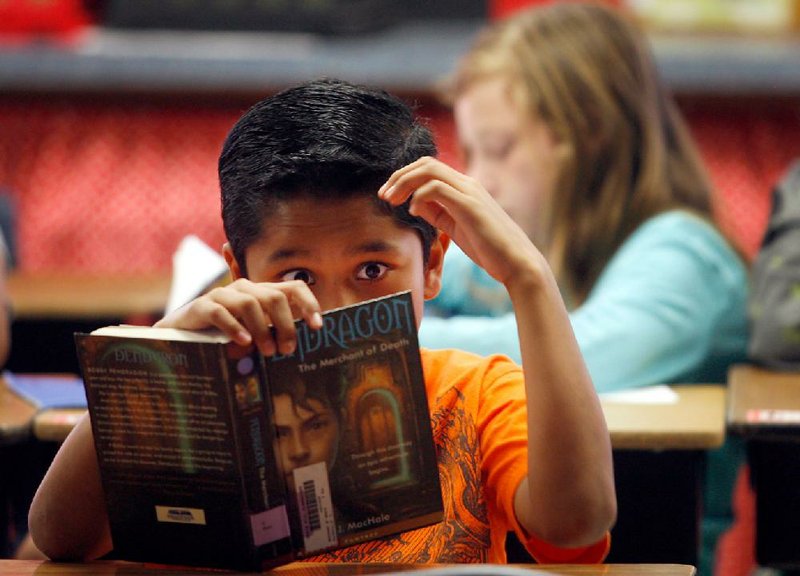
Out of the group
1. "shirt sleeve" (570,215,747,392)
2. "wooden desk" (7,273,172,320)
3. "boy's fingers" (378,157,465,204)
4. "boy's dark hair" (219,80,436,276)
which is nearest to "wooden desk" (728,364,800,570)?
"shirt sleeve" (570,215,747,392)

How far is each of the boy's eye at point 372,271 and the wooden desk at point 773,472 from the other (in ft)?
2.08

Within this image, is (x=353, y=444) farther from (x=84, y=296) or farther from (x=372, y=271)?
(x=84, y=296)

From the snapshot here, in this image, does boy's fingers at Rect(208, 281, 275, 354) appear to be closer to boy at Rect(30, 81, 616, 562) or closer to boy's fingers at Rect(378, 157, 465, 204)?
boy at Rect(30, 81, 616, 562)

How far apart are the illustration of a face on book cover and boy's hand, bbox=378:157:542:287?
0.13 m

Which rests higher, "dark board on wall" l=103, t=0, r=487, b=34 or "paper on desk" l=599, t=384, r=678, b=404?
"dark board on wall" l=103, t=0, r=487, b=34

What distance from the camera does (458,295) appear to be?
7.41 feet

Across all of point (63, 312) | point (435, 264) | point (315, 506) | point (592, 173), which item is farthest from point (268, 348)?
point (63, 312)

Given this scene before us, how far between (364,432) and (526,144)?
1.26 m

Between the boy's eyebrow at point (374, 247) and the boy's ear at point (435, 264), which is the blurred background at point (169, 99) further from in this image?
the boy's eyebrow at point (374, 247)

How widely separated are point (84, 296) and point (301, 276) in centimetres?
140

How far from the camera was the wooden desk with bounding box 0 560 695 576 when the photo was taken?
1.07m

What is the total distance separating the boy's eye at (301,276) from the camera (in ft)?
3.96

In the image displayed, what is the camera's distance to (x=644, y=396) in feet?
5.78

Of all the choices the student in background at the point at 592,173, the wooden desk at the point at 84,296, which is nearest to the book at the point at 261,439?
the student in background at the point at 592,173
